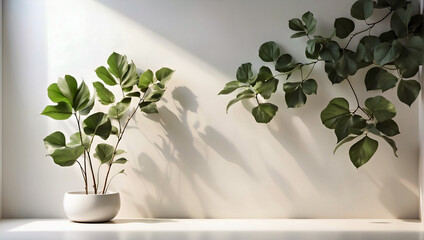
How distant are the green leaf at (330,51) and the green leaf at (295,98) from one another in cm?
24

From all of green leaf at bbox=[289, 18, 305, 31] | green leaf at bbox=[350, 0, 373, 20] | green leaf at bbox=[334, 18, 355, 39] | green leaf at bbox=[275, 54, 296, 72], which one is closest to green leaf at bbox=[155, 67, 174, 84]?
green leaf at bbox=[275, 54, 296, 72]

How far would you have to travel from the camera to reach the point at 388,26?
11.0ft

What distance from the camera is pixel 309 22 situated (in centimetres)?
324

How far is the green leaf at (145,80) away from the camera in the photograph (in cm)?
328

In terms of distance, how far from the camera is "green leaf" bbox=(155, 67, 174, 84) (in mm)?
3301

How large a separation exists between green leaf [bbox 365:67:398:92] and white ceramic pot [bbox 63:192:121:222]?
1.59 m

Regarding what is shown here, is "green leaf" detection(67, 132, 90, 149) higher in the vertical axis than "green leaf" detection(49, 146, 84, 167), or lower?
higher

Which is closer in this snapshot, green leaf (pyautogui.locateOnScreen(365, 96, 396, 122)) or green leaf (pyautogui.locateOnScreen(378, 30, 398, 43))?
green leaf (pyautogui.locateOnScreen(365, 96, 396, 122))

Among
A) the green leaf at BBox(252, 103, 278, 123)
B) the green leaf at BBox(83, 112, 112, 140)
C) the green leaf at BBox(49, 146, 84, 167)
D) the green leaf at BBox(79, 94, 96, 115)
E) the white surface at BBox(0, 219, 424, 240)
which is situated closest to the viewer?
the white surface at BBox(0, 219, 424, 240)

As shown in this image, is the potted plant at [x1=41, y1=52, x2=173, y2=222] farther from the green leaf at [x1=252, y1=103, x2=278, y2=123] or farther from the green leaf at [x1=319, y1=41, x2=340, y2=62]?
the green leaf at [x1=319, y1=41, x2=340, y2=62]

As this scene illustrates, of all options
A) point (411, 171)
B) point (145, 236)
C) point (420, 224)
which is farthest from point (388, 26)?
point (145, 236)

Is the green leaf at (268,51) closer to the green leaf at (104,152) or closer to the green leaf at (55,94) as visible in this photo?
the green leaf at (104,152)

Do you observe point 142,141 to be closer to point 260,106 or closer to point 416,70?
point 260,106

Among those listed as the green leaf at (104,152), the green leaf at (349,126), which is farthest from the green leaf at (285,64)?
the green leaf at (104,152)
